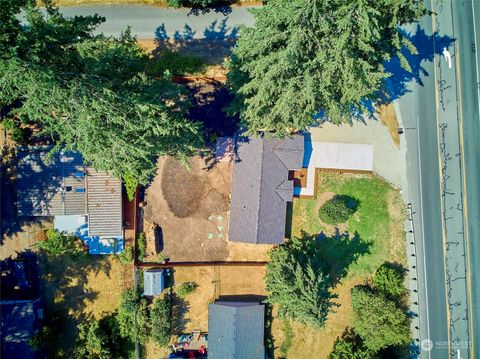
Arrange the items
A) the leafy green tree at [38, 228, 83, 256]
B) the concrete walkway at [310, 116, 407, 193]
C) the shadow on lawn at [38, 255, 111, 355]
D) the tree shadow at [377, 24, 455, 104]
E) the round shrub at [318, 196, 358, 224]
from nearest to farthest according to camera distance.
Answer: the leafy green tree at [38, 228, 83, 256], the round shrub at [318, 196, 358, 224], the shadow on lawn at [38, 255, 111, 355], the concrete walkway at [310, 116, 407, 193], the tree shadow at [377, 24, 455, 104]

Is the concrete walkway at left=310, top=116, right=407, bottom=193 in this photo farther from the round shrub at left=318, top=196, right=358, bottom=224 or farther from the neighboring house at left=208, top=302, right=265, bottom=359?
the neighboring house at left=208, top=302, right=265, bottom=359

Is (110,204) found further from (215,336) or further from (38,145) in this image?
(215,336)

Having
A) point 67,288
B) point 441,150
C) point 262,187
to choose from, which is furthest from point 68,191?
point 441,150

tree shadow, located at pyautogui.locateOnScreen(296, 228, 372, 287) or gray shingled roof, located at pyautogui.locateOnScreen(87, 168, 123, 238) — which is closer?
gray shingled roof, located at pyautogui.locateOnScreen(87, 168, 123, 238)

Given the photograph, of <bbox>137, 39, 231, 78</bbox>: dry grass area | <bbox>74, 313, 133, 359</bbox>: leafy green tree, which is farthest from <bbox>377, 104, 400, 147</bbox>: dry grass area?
<bbox>74, 313, 133, 359</bbox>: leafy green tree

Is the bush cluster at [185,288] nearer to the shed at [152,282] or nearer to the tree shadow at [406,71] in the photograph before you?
the shed at [152,282]

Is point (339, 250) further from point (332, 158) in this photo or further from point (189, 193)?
point (189, 193)
